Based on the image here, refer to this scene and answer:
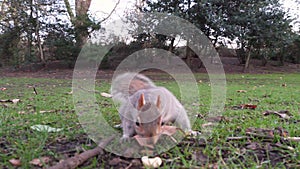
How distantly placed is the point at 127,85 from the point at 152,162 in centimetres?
118

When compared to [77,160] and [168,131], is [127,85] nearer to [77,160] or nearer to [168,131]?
[168,131]

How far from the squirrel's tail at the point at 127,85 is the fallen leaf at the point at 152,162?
1015 millimetres

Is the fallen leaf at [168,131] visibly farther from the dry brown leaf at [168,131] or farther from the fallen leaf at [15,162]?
the fallen leaf at [15,162]

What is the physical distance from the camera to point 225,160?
136 centimetres

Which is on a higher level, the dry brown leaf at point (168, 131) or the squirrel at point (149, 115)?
the squirrel at point (149, 115)

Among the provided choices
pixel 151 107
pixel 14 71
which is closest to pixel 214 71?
pixel 14 71

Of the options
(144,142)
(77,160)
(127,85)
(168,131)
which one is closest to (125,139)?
(144,142)

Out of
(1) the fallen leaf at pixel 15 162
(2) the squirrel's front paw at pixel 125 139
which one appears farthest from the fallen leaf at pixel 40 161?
(2) the squirrel's front paw at pixel 125 139

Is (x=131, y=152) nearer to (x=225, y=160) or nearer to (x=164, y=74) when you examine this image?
(x=225, y=160)

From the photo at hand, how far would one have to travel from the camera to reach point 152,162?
1.28m

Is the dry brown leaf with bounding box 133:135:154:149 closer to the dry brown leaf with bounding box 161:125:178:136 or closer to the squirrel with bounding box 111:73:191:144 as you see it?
the squirrel with bounding box 111:73:191:144

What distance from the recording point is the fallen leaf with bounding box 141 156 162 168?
1.26m

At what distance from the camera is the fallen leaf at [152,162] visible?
1262 mm

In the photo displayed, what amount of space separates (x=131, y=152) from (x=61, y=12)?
523 inches
